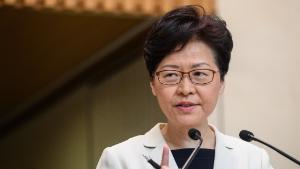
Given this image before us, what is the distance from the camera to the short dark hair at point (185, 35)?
2074 mm

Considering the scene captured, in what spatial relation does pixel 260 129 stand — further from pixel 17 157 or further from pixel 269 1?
pixel 17 157

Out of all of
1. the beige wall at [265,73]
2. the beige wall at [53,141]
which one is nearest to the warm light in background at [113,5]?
the beige wall at [265,73]

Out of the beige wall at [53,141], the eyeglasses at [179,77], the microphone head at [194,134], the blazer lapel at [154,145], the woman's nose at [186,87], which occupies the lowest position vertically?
the beige wall at [53,141]

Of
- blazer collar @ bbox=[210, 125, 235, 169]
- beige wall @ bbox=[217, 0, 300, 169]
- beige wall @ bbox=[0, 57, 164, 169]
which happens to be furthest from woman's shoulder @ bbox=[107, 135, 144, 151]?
beige wall @ bbox=[0, 57, 164, 169]

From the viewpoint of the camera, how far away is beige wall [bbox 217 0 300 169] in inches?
168

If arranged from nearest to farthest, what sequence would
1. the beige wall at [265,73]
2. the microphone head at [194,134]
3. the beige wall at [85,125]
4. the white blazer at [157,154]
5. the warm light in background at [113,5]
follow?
the microphone head at [194,134] < the white blazer at [157,154] < the warm light in background at [113,5] < the beige wall at [265,73] < the beige wall at [85,125]

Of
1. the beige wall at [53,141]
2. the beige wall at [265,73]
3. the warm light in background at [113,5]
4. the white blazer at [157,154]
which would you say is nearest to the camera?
the white blazer at [157,154]

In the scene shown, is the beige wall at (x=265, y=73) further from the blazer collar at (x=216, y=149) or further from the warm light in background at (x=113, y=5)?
the blazer collar at (x=216, y=149)

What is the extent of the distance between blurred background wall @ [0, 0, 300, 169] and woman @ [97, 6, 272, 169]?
6.34 ft

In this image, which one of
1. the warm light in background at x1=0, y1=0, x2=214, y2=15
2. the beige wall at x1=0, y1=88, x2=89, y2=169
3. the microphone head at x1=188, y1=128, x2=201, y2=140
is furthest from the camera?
the beige wall at x1=0, y1=88, x2=89, y2=169

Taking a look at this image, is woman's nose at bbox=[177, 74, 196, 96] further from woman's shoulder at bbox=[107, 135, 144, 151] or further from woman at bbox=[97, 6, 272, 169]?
woman's shoulder at bbox=[107, 135, 144, 151]

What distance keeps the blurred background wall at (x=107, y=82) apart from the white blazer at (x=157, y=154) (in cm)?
193

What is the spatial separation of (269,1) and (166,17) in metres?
2.41

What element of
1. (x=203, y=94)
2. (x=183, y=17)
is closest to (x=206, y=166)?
(x=203, y=94)
